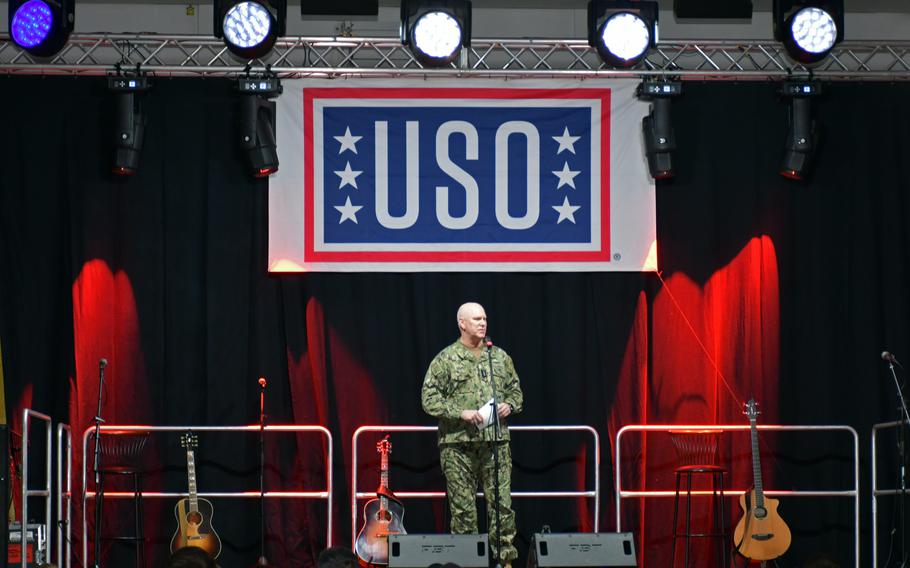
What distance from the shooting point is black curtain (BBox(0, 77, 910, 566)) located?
9867mm

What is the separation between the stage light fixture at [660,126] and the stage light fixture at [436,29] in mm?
1869

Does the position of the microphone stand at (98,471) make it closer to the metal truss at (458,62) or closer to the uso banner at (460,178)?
the uso banner at (460,178)

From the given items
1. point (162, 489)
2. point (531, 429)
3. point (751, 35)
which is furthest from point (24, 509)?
point (751, 35)

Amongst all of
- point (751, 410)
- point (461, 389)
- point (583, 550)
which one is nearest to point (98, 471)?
point (461, 389)

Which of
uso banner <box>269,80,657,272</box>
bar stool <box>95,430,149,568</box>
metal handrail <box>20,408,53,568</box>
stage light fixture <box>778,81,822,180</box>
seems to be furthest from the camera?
uso banner <box>269,80,657,272</box>

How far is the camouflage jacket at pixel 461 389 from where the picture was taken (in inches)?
337

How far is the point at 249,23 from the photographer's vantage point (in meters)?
8.04

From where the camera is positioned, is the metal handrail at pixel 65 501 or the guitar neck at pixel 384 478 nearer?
the metal handrail at pixel 65 501

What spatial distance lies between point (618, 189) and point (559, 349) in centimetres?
125

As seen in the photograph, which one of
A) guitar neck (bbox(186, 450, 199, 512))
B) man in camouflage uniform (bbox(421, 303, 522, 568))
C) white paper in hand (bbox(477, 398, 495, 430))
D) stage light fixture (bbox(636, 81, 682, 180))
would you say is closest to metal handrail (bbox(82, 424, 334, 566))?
guitar neck (bbox(186, 450, 199, 512))

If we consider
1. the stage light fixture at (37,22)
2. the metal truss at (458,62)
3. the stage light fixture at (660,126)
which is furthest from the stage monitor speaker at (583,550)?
the stage light fixture at (37,22)

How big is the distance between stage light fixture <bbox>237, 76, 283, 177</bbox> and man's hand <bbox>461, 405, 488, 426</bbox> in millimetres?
2608

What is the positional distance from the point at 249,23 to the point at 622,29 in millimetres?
2262

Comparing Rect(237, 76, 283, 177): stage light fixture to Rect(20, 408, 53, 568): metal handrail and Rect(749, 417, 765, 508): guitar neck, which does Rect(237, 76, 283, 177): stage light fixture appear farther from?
Rect(749, 417, 765, 508): guitar neck
